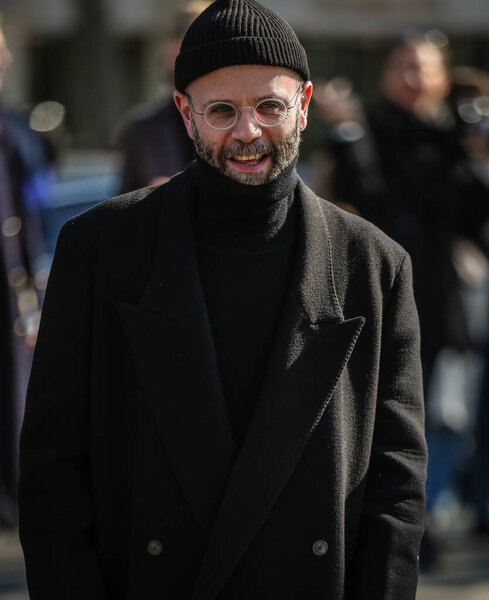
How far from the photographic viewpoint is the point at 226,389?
244 centimetres

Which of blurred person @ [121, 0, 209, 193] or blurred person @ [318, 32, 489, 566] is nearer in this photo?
blurred person @ [121, 0, 209, 193]

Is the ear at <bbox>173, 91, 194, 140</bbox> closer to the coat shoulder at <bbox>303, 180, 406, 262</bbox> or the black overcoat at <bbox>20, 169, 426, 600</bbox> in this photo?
the black overcoat at <bbox>20, 169, 426, 600</bbox>

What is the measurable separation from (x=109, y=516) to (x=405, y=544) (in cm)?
63

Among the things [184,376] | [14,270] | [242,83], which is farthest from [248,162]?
[14,270]

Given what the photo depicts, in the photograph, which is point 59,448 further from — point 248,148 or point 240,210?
point 248,148

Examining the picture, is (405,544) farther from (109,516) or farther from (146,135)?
(146,135)

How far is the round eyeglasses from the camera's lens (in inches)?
94.3

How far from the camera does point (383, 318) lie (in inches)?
99.5

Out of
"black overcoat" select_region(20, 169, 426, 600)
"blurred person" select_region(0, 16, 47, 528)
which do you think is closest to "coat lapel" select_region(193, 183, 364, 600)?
"black overcoat" select_region(20, 169, 426, 600)

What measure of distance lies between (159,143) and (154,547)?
230 cm

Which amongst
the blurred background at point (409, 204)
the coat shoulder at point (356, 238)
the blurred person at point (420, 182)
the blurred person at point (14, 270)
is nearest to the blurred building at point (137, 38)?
the blurred background at point (409, 204)

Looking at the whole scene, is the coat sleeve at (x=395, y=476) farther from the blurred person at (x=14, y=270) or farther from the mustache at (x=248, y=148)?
the blurred person at (x=14, y=270)

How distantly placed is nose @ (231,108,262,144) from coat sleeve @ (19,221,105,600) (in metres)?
0.41

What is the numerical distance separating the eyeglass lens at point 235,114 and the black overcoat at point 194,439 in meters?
0.21
